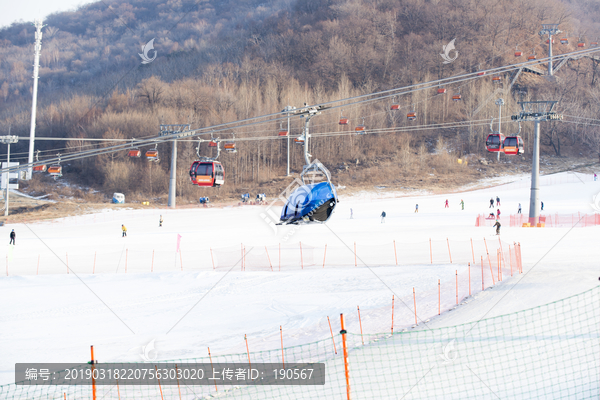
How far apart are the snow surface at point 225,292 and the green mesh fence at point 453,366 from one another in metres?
1.39

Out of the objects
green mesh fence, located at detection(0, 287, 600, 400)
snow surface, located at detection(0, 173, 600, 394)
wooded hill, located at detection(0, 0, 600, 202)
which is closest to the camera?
green mesh fence, located at detection(0, 287, 600, 400)

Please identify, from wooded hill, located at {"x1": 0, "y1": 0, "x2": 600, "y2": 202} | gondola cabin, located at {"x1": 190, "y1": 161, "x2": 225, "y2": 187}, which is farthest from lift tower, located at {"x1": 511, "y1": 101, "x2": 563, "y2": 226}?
wooded hill, located at {"x1": 0, "y1": 0, "x2": 600, "y2": 202}

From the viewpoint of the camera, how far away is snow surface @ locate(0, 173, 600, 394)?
12.7 meters

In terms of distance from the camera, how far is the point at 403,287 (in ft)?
54.3

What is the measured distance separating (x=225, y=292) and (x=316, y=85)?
6156cm

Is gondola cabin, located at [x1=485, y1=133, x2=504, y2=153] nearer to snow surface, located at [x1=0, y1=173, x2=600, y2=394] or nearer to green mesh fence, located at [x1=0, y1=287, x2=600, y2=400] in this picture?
snow surface, located at [x1=0, y1=173, x2=600, y2=394]

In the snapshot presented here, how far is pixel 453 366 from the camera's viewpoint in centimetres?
914

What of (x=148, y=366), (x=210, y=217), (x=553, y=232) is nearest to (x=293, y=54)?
(x=210, y=217)

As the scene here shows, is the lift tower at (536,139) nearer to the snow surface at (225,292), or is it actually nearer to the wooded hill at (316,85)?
the snow surface at (225,292)

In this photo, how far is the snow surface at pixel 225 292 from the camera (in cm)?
1272

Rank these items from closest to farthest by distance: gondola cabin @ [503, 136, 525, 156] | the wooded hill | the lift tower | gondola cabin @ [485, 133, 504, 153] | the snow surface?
the snow surface → gondola cabin @ [503, 136, 525, 156] → the lift tower → gondola cabin @ [485, 133, 504, 153] → the wooded hill

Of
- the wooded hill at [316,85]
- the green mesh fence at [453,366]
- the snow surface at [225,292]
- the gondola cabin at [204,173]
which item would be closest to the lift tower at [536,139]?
the snow surface at [225,292]

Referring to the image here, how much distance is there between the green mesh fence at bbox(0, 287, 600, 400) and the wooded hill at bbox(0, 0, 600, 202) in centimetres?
4557

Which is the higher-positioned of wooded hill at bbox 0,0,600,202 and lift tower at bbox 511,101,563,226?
wooded hill at bbox 0,0,600,202
